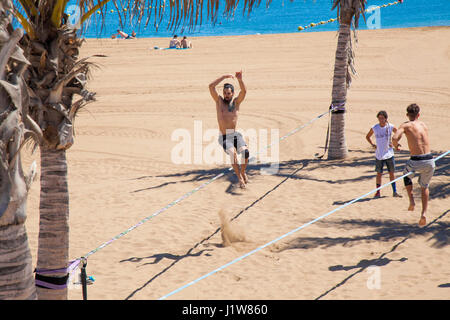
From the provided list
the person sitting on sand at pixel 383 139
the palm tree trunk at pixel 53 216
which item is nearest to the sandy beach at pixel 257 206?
the person sitting on sand at pixel 383 139

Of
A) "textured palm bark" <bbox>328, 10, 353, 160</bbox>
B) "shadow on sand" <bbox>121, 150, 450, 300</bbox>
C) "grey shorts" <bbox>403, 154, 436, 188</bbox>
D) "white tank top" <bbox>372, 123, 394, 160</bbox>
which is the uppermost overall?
"textured palm bark" <bbox>328, 10, 353, 160</bbox>

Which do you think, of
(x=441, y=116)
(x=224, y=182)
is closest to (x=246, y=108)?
(x=441, y=116)

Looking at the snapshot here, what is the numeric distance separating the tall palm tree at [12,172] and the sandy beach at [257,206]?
302 cm

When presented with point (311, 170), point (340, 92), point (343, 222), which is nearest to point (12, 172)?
point (343, 222)

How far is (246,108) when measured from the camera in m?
18.5

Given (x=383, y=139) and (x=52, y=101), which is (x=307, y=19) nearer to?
(x=383, y=139)

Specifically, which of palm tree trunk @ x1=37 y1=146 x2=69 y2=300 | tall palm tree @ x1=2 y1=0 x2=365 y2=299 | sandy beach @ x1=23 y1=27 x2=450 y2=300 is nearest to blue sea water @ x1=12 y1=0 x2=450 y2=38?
sandy beach @ x1=23 y1=27 x2=450 y2=300

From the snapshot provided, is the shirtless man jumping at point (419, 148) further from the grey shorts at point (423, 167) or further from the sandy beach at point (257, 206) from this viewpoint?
the sandy beach at point (257, 206)

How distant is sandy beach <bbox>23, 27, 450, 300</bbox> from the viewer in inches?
257

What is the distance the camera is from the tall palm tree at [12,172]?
3.08 metres

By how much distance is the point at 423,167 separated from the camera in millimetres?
7656

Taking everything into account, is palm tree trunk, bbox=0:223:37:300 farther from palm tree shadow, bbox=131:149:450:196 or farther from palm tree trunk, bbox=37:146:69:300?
palm tree shadow, bbox=131:149:450:196

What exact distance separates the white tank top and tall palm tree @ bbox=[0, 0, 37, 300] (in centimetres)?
664

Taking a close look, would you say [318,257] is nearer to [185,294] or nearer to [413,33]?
[185,294]
